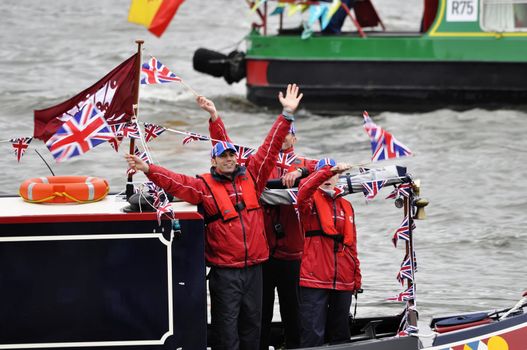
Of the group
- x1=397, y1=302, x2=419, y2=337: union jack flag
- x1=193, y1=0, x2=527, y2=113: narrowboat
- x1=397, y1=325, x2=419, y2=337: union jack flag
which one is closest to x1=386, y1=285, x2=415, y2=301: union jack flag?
x1=397, y1=302, x2=419, y2=337: union jack flag

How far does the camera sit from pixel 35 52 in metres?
27.9

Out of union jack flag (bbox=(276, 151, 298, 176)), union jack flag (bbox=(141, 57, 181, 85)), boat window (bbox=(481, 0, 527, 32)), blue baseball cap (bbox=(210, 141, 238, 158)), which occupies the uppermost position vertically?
boat window (bbox=(481, 0, 527, 32))

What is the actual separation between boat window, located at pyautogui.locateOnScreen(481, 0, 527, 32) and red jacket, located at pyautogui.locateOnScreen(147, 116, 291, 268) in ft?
43.3

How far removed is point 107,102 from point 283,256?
158 centimetres

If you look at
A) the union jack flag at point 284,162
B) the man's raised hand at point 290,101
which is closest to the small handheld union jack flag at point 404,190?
the man's raised hand at point 290,101

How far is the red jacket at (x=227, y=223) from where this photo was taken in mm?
6812

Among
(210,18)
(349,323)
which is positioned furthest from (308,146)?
(210,18)

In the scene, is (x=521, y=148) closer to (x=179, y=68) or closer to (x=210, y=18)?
(x=179, y=68)

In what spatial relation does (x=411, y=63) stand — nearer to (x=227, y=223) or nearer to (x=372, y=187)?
(x=372, y=187)

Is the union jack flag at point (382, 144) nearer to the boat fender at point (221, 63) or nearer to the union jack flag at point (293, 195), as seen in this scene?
the union jack flag at point (293, 195)

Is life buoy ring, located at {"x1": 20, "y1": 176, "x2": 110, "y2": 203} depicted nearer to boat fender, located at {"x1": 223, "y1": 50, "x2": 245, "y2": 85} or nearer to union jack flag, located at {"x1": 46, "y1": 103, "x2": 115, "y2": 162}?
union jack flag, located at {"x1": 46, "y1": 103, "x2": 115, "y2": 162}

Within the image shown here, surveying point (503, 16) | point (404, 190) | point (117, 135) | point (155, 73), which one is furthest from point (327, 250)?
point (503, 16)

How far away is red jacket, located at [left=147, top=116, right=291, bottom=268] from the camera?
6.81 metres

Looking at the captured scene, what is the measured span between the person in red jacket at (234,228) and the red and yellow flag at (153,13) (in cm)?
901
